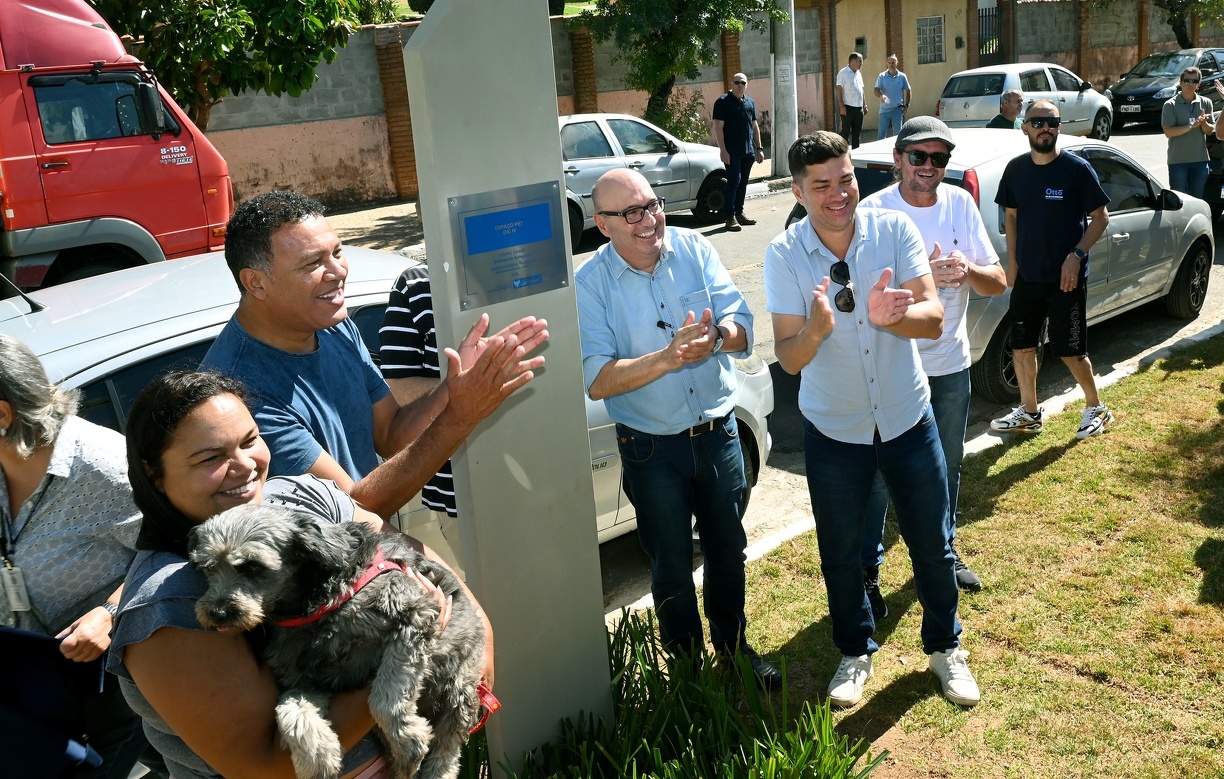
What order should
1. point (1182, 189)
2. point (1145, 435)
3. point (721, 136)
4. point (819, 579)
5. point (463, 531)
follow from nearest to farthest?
point (463, 531), point (819, 579), point (1145, 435), point (1182, 189), point (721, 136)

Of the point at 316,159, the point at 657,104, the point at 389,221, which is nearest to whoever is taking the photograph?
the point at 389,221

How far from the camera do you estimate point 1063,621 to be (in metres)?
4.52

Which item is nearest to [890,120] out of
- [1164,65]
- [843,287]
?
[1164,65]

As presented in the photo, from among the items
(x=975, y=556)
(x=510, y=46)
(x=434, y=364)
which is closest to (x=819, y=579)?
(x=975, y=556)

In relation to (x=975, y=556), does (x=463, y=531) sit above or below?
above

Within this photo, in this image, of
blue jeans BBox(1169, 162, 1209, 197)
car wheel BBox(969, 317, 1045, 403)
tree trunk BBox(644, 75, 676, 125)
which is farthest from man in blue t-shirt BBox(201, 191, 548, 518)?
tree trunk BBox(644, 75, 676, 125)

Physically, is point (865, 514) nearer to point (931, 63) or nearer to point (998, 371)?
point (998, 371)

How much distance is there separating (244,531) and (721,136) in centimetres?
1422

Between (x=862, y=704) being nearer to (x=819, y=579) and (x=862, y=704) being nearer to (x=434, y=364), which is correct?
(x=819, y=579)

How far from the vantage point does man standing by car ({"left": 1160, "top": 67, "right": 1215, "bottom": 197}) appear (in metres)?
11.2

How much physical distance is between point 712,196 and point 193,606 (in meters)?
14.5

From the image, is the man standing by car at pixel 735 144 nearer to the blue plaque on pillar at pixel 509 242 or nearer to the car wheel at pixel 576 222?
the car wheel at pixel 576 222

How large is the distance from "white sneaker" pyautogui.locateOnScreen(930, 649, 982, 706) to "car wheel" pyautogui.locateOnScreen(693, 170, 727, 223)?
12117 mm

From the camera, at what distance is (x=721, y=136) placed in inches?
607
